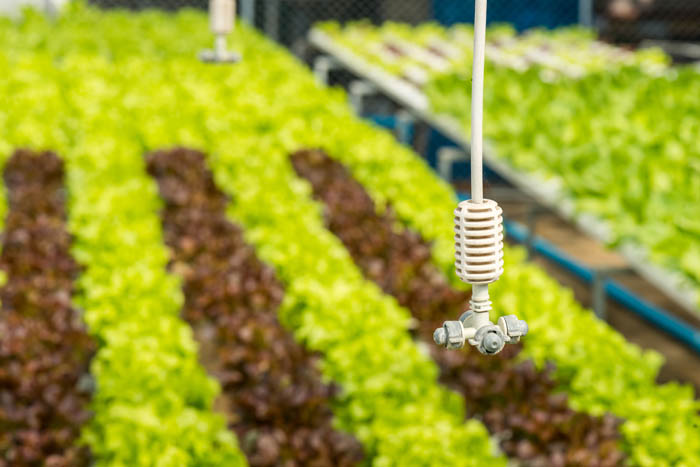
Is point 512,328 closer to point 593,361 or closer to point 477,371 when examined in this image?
point 593,361

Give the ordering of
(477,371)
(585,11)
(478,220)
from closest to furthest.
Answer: (478,220)
(477,371)
(585,11)

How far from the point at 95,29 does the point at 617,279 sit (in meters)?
6.82

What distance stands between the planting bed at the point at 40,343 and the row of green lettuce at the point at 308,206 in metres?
0.18

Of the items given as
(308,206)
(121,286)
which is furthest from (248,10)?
(121,286)

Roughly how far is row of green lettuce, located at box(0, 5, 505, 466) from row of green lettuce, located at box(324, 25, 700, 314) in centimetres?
132

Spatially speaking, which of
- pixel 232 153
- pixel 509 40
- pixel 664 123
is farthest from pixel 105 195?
pixel 509 40

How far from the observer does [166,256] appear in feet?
17.3

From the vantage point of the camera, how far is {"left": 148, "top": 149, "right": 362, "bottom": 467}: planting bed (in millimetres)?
3566

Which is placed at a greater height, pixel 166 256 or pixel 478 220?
pixel 478 220

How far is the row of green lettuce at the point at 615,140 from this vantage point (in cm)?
468

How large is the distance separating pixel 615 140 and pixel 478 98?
4.88m

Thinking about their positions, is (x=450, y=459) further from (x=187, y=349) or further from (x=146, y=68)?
(x=146, y=68)

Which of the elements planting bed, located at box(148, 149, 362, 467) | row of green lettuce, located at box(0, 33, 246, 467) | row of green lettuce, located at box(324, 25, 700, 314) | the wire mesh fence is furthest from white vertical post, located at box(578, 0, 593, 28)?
planting bed, located at box(148, 149, 362, 467)

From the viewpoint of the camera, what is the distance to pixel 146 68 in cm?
932
